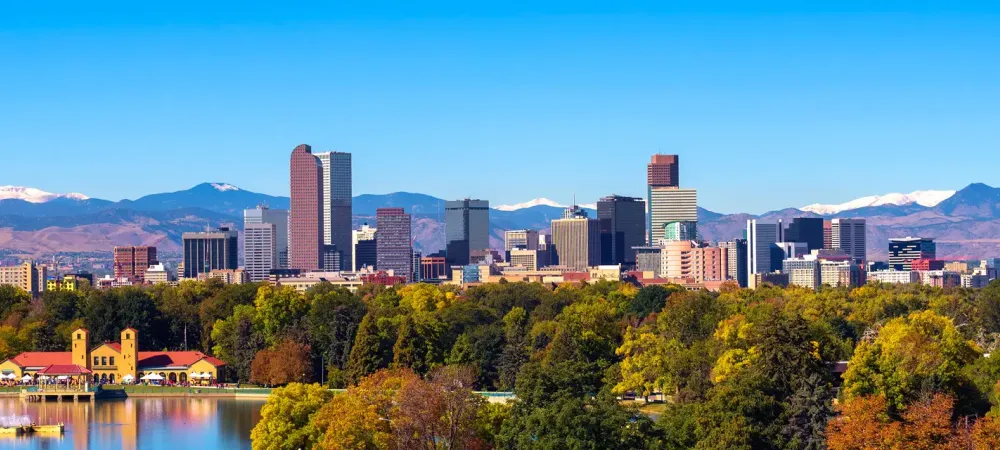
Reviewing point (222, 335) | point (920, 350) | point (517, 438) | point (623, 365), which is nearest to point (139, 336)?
point (222, 335)

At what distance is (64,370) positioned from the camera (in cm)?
8438

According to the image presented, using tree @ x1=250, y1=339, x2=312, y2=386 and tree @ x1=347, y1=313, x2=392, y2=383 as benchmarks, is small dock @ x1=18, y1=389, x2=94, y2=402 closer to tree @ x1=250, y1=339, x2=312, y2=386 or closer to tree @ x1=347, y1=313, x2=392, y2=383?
tree @ x1=250, y1=339, x2=312, y2=386

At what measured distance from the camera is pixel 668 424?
44.9 meters

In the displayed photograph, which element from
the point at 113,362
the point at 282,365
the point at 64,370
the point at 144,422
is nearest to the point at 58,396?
the point at 64,370

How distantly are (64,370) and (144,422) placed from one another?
18.0 meters

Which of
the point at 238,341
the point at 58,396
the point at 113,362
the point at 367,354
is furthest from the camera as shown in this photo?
the point at 113,362

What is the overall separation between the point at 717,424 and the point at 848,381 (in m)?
11.8

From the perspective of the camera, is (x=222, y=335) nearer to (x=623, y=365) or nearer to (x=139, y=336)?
(x=139, y=336)

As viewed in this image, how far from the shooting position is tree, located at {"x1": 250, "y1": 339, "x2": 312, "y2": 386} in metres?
79.2

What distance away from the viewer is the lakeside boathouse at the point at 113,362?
3349 inches

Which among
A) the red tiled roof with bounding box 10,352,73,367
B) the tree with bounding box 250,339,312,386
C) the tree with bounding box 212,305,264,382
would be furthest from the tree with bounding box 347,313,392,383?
the red tiled roof with bounding box 10,352,73,367

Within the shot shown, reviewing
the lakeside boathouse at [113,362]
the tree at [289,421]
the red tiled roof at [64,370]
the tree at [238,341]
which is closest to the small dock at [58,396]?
the red tiled roof at [64,370]

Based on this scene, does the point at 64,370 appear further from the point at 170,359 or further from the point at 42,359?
the point at 170,359

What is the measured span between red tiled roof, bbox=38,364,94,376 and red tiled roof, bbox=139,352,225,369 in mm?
3019
